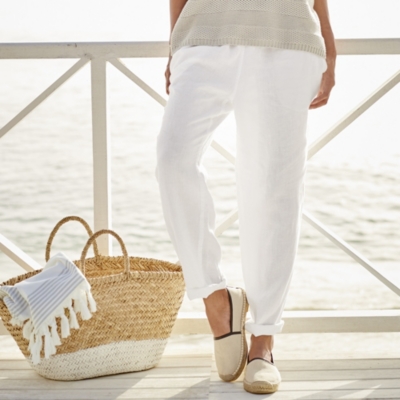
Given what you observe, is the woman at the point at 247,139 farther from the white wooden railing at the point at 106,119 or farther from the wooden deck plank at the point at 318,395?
the white wooden railing at the point at 106,119

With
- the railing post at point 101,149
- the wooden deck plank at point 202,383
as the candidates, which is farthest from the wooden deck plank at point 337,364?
the railing post at point 101,149

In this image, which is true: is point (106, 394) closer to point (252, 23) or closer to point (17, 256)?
point (17, 256)

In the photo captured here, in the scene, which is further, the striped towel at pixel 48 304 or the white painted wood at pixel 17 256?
the white painted wood at pixel 17 256

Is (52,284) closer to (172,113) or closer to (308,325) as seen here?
(172,113)

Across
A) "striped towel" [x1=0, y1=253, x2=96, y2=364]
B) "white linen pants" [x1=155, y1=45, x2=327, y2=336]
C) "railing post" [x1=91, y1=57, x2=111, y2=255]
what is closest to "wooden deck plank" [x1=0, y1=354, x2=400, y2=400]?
"striped towel" [x1=0, y1=253, x2=96, y2=364]

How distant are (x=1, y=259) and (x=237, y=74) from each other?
897 cm

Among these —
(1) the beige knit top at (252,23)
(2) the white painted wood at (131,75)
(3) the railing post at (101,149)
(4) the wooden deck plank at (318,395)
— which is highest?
(1) the beige knit top at (252,23)

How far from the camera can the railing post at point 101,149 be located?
2186 mm

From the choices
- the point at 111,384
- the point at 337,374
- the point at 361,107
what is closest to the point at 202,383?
the point at 111,384

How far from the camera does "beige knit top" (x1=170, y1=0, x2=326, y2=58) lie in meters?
1.67

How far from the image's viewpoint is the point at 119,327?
191 cm

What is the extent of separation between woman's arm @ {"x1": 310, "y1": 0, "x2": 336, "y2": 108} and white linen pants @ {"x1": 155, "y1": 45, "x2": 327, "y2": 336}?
0.18 feet

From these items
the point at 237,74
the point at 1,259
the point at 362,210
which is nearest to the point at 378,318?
the point at 237,74

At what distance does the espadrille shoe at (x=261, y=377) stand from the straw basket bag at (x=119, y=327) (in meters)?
0.31
